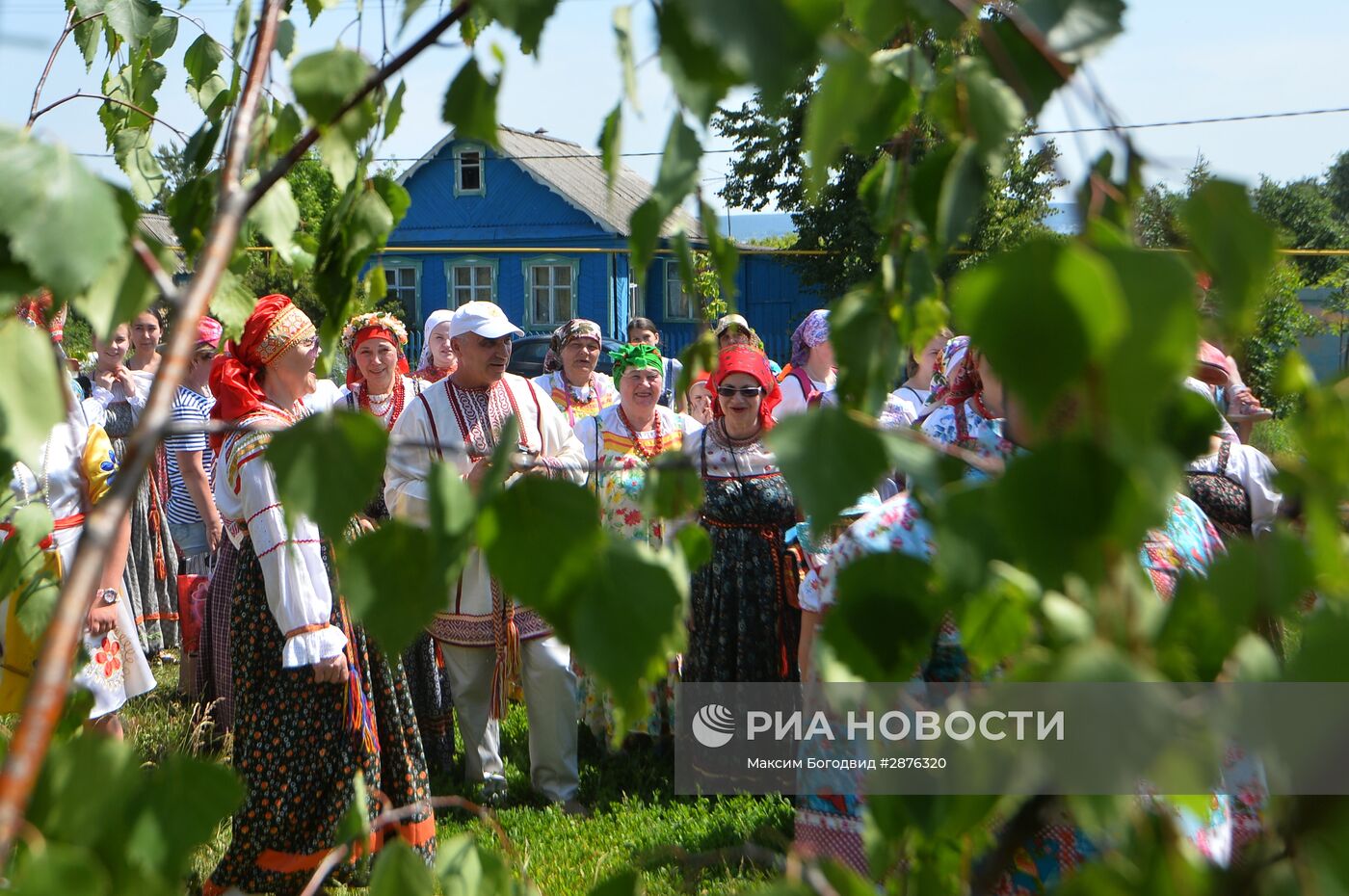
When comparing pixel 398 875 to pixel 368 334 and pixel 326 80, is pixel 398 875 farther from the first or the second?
pixel 368 334

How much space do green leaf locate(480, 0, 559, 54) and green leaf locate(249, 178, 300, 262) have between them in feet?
0.99

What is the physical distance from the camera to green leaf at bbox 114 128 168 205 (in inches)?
56.0

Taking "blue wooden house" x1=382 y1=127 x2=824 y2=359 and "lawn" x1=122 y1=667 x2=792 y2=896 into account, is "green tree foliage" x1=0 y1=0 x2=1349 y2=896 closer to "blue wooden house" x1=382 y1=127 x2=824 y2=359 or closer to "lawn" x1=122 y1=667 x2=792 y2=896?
"lawn" x1=122 y1=667 x2=792 y2=896

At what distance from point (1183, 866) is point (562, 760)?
182 inches

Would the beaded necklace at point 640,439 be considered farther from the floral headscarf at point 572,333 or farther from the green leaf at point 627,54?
the green leaf at point 627,54

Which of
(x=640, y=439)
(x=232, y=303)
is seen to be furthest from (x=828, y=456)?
(x=640, y=439)

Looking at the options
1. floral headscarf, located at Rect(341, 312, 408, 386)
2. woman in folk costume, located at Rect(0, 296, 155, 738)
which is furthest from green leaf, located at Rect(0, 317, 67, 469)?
floral headscarf, located at Rect(341, 312, 408, 386)

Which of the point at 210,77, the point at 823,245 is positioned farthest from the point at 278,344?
the point at 823,245

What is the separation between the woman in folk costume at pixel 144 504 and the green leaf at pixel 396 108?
5819 millimetres

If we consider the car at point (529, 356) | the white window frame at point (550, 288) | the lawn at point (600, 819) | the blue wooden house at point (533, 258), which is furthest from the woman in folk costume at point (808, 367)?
the white window frame at point (550, 288)

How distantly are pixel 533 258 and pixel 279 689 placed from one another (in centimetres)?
2619

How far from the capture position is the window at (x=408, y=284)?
99.4 ft

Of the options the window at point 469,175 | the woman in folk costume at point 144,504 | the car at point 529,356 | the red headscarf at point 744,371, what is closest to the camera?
the red headscarf at point 744,371

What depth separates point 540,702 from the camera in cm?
497
